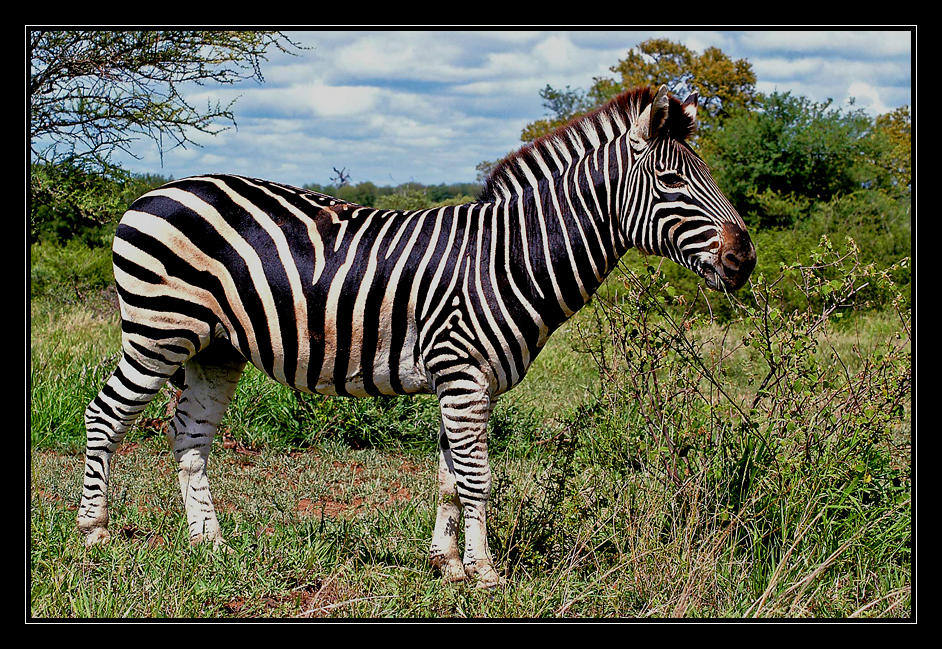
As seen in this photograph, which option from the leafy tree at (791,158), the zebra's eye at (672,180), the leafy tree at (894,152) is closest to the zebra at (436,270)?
the zebra's eye at (672,180)

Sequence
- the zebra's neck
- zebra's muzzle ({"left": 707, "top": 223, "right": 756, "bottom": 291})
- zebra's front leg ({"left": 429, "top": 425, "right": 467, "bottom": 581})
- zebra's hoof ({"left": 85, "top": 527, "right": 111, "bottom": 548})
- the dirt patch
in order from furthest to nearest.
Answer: the dirt patch, zebra's hoof ({"left": 85, "top": 527, "right": 111, "bottom": 548}), zebra's front leg ({"left": 429, "top": 425, "right": 467, "bottom": 581}), the zebra's neck, zebra's muzzle ({"left": 707, "top": 223, "right": 756, "bottom": 291})

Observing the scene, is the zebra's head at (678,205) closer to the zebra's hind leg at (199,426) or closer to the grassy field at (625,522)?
the grassy field at (625,522)

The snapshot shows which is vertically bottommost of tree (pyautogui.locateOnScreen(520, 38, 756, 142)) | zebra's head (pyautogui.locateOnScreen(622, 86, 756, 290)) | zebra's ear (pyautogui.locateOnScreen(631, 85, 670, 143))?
zebra's head (pyautogui.locateOnScreen(622, 86, 756, 290))

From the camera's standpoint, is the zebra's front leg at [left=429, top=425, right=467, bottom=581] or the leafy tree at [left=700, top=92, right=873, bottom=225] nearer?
the zebra's front leg at [left=429, top=425, right=467, bottom=581]

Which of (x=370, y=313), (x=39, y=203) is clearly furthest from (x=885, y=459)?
(x=39, y=203)

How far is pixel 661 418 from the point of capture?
474 centimetres

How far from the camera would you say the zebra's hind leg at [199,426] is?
4.80 metres

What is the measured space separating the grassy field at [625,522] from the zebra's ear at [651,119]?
3.37 feet

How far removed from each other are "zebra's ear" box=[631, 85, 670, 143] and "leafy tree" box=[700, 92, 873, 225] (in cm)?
1681

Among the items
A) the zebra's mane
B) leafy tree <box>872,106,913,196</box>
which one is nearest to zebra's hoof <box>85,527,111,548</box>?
the zebra's mane

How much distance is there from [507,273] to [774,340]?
1929 mm

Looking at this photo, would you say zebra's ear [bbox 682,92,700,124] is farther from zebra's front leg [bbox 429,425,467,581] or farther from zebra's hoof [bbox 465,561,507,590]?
zebra's hoof [bbox 465,561,507,590]

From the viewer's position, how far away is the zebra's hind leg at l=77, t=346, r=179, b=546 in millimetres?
4609
